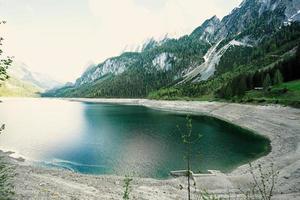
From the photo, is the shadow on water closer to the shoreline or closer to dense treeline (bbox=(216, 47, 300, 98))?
the shoreline

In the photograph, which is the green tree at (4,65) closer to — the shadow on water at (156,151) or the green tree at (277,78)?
the shadow on water at (156,151)

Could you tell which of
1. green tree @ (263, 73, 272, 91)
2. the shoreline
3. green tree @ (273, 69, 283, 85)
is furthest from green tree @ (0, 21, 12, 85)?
green tree @ (273, 69, 283, 85)

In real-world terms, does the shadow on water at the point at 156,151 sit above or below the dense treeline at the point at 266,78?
below

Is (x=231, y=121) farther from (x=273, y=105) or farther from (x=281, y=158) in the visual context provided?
(x=281, y=158)

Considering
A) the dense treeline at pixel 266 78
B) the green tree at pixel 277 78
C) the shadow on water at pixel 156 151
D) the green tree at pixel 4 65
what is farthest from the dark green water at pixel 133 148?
the dense treeline at pixel 266 78

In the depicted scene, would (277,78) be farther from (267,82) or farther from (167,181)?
(167,181)

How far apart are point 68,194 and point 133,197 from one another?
5775mm

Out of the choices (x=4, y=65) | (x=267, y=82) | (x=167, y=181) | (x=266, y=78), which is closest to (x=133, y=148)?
(x=167, y=181)

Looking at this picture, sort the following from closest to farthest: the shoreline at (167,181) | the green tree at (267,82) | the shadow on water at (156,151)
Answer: the shoreline at (167,181) → the shadow on water at (156,151) → the green tree at (267,82)

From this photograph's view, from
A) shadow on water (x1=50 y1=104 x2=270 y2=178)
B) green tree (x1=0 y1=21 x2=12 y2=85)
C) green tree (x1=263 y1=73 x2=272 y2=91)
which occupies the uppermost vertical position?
green tree (x1=263 y1=73 x2=272 y2=91)

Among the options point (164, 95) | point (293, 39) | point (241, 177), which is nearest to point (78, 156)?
point (241, 177)

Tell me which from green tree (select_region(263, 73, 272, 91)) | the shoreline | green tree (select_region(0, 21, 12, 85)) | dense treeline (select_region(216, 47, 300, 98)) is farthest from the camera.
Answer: dense treeline (select_region(216, 47, 300, 98))

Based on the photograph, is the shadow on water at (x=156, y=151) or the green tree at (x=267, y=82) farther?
the green tree at (x=267, y=82)

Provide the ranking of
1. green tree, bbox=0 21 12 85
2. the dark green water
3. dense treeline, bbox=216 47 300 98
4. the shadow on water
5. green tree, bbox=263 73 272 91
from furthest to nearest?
dense treeline, bbox=216 47 300 98, green tree, bbox=263 73 272 91, the dark green water, the shadow on water, green tree, bbox=0 21 12 85
